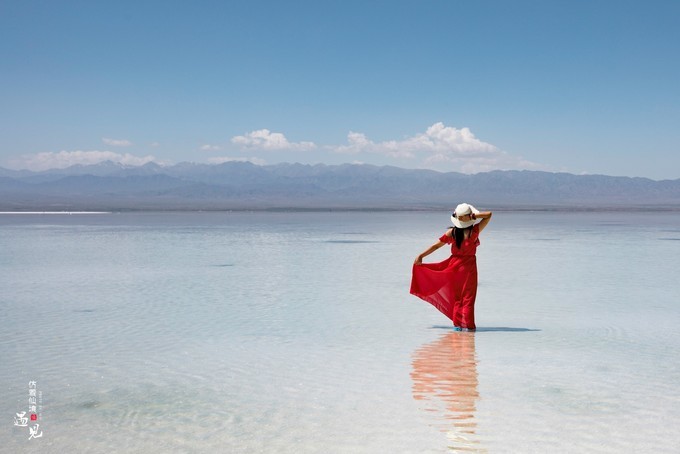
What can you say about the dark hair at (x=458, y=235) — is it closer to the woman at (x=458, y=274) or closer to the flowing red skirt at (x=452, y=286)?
the woman at (x=458, y=274)

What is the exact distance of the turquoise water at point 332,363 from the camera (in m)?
4.66

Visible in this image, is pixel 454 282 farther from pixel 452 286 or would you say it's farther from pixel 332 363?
pixel 332 363

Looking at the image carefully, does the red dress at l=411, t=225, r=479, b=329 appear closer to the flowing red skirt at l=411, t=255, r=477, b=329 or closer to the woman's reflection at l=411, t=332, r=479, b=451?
the flowing red skirt at l=411, t=255, r=477, b=329

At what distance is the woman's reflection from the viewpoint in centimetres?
473

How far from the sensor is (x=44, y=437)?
4648 mm

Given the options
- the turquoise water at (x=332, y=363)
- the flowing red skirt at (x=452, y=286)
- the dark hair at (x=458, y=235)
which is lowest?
the turquoise water at (x=332, y=363)

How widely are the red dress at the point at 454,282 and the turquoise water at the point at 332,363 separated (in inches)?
13.5

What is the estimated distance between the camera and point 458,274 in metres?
7.96

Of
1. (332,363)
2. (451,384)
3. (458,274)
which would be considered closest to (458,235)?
(458,274)

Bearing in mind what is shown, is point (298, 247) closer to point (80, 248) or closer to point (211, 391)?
point (80, 248)

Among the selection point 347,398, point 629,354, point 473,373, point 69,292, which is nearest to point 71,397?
point 347,398

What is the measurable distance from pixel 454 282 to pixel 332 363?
2.04 m

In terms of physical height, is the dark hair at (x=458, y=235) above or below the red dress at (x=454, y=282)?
above

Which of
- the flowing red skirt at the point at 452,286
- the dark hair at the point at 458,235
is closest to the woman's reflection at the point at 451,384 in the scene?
the flowing red skirt at the point at 452,286
